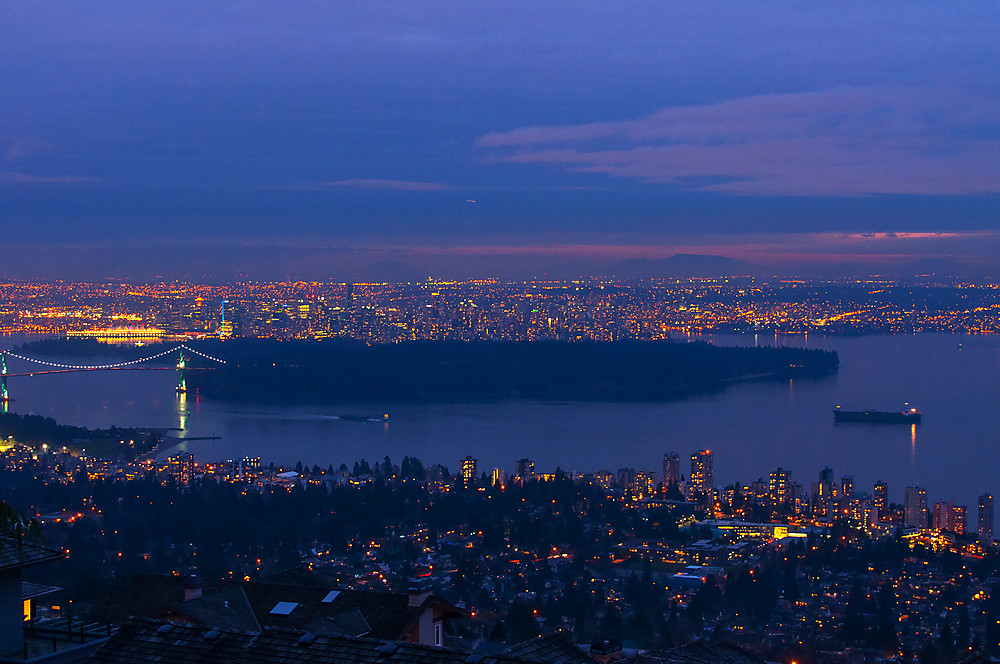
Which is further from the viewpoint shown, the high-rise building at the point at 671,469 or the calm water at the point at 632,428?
the calm water at the point at 632,428

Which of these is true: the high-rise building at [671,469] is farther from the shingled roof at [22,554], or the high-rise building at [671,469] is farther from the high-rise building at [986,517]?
the shingled roof at [22,554]

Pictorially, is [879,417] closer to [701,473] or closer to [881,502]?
[701,473]

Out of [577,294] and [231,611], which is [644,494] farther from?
[577,294]

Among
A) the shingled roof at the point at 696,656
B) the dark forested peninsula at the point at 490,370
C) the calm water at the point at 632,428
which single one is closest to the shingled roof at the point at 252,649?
the shingled roof at the point at 696,656

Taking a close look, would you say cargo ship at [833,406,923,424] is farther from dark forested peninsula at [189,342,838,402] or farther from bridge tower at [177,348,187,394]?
bridge tower at [177,348,187,394]

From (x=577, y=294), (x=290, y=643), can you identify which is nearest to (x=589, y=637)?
(x=290, y=643)

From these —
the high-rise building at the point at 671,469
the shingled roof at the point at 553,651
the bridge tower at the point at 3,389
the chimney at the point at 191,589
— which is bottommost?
the high-rise building at the point at 671,469

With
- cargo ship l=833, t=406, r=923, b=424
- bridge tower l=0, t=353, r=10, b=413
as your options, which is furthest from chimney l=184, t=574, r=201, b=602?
bridge tower l=0, t=353, r=10, b=413
